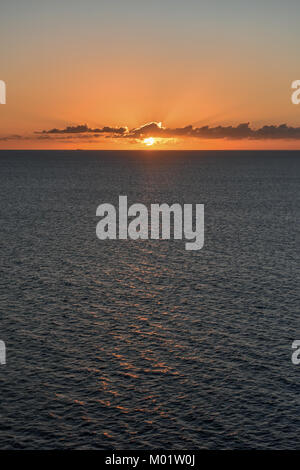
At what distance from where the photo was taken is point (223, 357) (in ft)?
190

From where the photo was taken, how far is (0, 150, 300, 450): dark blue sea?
45375 millimetres

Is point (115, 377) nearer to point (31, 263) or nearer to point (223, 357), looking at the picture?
point (223, 357)

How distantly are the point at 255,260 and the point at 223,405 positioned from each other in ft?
172

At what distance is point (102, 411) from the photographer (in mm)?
47688

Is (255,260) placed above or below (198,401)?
above

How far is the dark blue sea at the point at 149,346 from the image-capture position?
4538 centimetres

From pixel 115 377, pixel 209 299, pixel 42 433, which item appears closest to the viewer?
pixel 42 433

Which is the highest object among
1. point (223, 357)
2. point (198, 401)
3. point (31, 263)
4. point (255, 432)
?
point (31, 263)

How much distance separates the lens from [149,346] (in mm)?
60625
